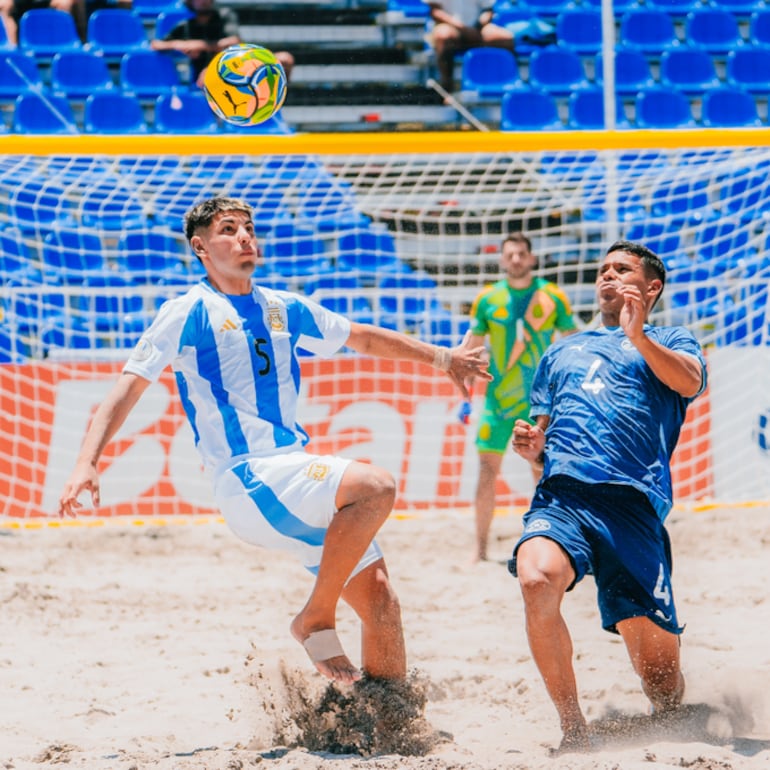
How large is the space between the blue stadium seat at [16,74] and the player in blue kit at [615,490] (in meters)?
8.92

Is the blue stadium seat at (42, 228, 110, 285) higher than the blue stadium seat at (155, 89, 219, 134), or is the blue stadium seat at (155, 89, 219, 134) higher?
the blue stadium seat at (155, 89, 219, 134)

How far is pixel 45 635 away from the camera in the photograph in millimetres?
5723

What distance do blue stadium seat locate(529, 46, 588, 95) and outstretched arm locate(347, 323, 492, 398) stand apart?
27.5ft

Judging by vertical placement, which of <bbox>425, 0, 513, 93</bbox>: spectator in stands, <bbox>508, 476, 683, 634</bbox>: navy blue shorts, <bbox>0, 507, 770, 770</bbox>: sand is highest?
<bbox>425, 0, 513, 93</bbox>: spectator in stands

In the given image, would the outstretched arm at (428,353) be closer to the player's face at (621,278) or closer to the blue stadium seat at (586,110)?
the player's face at (621,278)

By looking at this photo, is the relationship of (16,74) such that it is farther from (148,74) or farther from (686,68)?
(686,68)

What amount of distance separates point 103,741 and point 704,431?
17.9 feet

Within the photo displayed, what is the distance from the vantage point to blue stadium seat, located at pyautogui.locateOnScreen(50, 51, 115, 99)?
1198 centimetres

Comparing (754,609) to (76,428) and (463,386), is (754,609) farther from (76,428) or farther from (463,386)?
(76,428)

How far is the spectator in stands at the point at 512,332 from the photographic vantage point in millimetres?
7363

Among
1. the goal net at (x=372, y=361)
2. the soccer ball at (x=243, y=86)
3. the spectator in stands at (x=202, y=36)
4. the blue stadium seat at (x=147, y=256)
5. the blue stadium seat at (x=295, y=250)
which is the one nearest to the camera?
the soccer ball at (x=243, y=86)

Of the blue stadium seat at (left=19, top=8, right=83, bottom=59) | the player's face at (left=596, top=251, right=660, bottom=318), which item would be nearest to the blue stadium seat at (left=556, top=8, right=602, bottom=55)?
the blue stadium seat at (left=19, top=8, right=83, bottom=59)

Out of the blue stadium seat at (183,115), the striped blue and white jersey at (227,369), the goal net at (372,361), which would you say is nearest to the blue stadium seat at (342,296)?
the goal net at (372,361)

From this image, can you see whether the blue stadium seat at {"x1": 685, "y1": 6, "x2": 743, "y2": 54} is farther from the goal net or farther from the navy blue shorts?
the navy blue shorts
